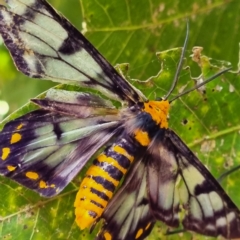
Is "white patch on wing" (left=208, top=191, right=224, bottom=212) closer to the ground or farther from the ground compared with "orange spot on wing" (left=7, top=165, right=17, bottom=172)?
closer to the ground

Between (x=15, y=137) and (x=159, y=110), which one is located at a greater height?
(x=15, y=137)

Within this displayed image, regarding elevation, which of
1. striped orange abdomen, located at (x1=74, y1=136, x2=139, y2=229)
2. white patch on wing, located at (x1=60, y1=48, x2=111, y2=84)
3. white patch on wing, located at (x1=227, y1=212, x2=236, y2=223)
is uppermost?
white patch on wing, located at (x1=60, y1=48, x2=111, y2=84)

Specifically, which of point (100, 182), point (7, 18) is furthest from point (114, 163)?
point (7, 18)

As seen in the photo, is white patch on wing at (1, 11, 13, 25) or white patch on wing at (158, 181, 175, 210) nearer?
white patch on wing at (1, 11, 13, 25)

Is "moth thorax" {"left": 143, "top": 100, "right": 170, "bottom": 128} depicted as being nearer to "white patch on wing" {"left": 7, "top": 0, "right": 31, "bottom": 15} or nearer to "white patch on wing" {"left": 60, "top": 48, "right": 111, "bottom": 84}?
"white patch on wing" {"left": 60, "top": 48, "right": 111, "bottom": 84}

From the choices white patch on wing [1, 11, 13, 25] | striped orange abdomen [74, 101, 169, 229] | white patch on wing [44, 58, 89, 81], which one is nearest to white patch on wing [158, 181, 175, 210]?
striped orange abdomen [74, 101, 169, 229]

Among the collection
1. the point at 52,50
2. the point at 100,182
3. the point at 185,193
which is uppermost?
the point at 52,50

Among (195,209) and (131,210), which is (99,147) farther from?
(195,209)

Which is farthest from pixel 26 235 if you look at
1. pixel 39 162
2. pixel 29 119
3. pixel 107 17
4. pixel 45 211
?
pixel 107 17
